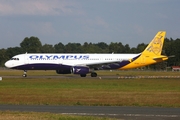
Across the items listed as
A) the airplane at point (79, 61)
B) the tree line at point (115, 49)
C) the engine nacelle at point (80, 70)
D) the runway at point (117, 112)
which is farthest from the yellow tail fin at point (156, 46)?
the tree line at point (115, 49)

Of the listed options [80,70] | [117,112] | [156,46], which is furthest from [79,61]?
[117,112]

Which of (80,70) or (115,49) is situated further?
(115,49)

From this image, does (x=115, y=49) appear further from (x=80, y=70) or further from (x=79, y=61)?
(x=80, y=70)

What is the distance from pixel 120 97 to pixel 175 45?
105 metres

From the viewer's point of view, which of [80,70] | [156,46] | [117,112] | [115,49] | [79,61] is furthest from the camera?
[115,49]

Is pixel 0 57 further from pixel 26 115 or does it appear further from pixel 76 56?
pixel 26 115

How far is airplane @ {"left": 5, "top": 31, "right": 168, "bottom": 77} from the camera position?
Answer: 2355 inches

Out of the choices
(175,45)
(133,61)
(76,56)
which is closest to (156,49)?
(133,61)

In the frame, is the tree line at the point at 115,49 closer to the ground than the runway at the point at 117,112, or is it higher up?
higher up

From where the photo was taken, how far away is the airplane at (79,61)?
196 feet

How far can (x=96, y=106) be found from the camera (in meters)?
22.4

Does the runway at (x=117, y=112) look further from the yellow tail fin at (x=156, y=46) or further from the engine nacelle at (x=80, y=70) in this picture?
the yellow tail fin at (x=156, y=46)

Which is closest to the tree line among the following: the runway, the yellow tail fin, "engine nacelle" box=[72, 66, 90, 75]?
the yellow tail fin

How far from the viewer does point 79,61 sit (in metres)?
61.3
